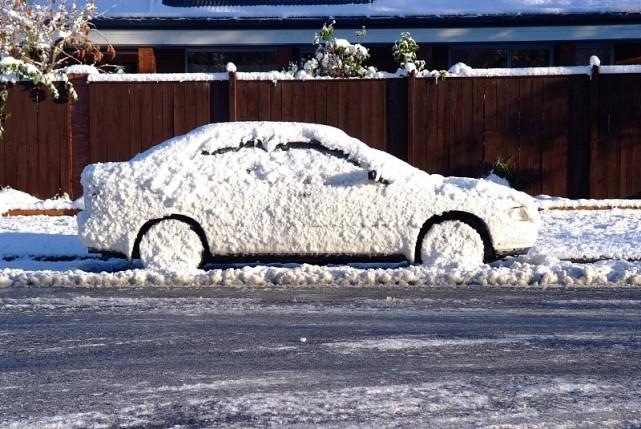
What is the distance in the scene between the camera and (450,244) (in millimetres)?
11375

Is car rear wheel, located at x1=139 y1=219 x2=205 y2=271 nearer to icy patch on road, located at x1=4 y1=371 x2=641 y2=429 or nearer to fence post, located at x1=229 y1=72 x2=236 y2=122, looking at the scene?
icy patch on road, located at x1=4 y1=371 x2=641 y2=429

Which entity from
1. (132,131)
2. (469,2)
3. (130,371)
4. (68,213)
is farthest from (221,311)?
(469,2)

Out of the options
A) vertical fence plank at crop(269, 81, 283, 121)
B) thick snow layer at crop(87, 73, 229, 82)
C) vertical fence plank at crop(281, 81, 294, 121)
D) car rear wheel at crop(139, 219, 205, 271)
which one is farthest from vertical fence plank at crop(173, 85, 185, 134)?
car rear wheel at crop(139, 219, 205, 271)

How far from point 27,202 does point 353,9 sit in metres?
10.3

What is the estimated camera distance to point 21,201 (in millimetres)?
17984

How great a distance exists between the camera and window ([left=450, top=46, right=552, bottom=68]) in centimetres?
2653

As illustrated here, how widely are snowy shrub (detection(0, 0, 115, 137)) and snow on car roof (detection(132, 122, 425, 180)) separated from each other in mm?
7286

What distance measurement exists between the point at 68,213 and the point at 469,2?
11997 mm

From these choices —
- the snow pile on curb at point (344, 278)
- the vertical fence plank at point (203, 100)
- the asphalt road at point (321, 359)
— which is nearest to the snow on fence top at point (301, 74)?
the vertical fence plank at point (203, 100)

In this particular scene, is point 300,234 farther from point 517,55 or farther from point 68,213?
point 517,55

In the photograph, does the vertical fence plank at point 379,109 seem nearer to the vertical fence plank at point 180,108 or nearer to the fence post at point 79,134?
the vertical fence plank at point 180,108

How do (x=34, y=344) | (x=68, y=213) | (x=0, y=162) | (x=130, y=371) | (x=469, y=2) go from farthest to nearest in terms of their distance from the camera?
(x=469, y=2), (x=0, y=162), (x=68, y=213), (x=34, y=344), (x=130, y=371)

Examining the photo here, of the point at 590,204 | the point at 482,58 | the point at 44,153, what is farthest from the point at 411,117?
the point at 482,58

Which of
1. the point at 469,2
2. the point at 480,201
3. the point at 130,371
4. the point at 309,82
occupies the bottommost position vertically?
the point at 130,371
